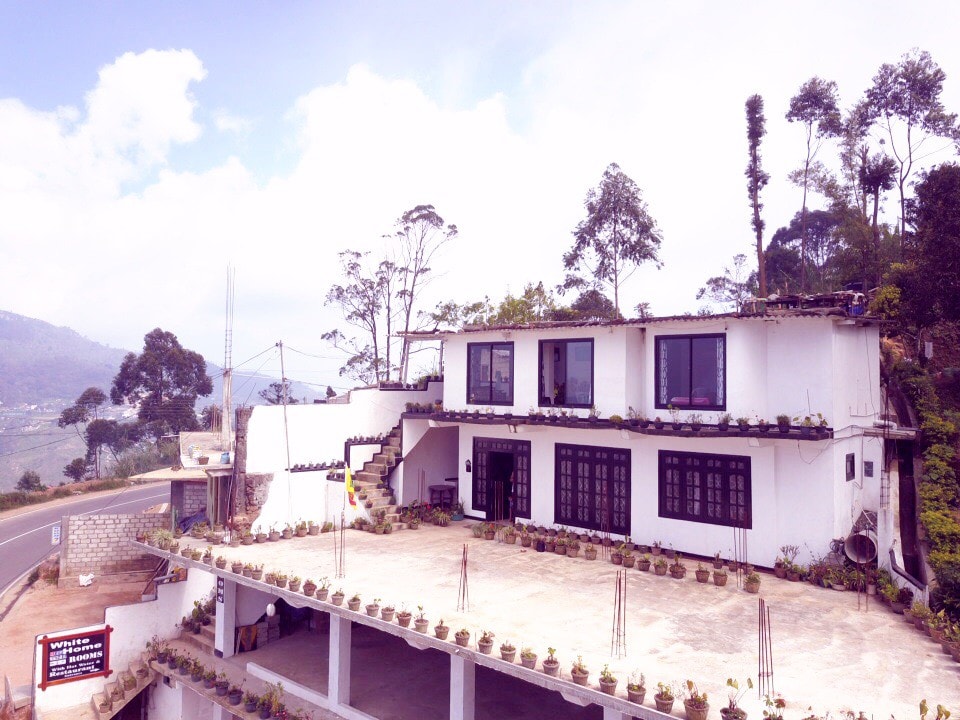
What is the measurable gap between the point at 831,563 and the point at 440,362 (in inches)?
547

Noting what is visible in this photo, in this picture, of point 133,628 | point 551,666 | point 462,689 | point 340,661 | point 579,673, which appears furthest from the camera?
point 133,628

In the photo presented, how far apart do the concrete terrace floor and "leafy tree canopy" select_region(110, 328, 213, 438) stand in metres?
38.5

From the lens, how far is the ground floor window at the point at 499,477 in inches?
714

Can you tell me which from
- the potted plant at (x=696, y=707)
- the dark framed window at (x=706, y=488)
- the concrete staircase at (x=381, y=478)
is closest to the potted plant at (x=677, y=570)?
the dark framed window at (x=706, y=488)

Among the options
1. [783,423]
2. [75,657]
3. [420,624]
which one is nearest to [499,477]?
[783,423]

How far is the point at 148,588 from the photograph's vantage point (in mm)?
19391

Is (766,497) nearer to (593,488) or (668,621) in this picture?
(593,488)

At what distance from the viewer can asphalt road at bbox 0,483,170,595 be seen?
2680 centimetres

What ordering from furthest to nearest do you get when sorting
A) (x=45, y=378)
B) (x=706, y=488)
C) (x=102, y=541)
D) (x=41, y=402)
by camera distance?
(x=45, y=378), (x=41, y=402), (x=102, y=541), (x=706, y=488)

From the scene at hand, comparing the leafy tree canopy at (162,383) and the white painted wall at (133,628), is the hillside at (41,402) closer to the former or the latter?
the leafy tree canopy at (162,383)

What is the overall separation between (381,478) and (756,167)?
22.6m

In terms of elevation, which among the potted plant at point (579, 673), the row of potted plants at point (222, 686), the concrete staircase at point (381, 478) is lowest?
the row of potted plants at point (222, 686)

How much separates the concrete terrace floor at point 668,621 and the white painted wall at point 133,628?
2.65 m

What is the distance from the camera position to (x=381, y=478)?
19.3 m
